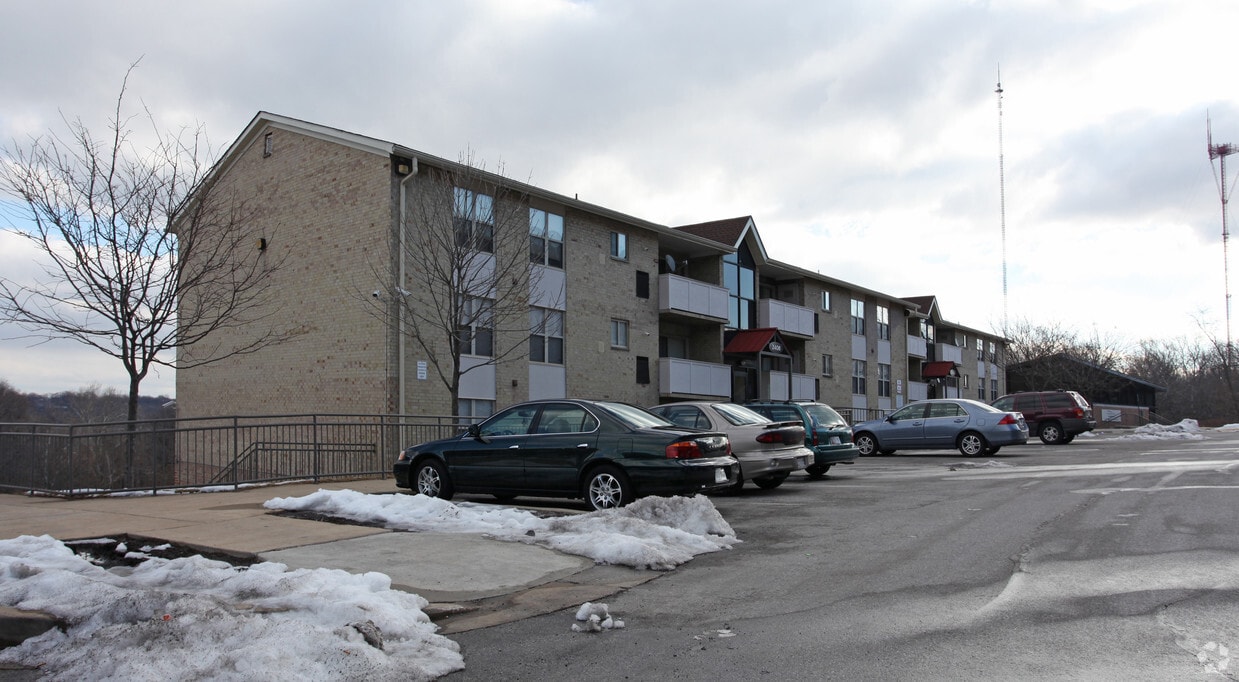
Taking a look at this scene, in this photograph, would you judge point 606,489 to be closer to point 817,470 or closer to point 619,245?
point 817,470

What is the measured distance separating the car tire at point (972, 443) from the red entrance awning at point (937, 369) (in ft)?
96.7

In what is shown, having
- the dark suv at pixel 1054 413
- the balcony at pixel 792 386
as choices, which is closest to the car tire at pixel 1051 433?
the dark suv at pixel 1054 413

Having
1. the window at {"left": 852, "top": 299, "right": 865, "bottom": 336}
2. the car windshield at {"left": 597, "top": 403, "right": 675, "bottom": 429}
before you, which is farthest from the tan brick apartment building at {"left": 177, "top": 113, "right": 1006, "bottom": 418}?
the car windshield at {"left": 597, "top": 403, "right": 675, "bottom": 429}

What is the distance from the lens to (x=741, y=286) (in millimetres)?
34188

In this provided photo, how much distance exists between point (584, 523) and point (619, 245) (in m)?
18.8

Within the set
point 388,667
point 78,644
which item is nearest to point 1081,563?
point 388,667

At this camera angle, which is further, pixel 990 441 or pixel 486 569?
pixel 990 441

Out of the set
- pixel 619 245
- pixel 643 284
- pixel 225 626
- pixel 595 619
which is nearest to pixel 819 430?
pixel 595 619

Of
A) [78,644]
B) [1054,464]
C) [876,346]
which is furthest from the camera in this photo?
[876,346]

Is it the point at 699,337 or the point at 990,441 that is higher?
the point at 699,337

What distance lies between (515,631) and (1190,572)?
515 cm

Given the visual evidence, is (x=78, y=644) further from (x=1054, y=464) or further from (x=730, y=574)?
(x=1054, y=464)

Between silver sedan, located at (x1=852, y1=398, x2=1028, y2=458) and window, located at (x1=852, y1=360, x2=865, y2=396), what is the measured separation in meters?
17.9

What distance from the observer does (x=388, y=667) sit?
4.62 meters
